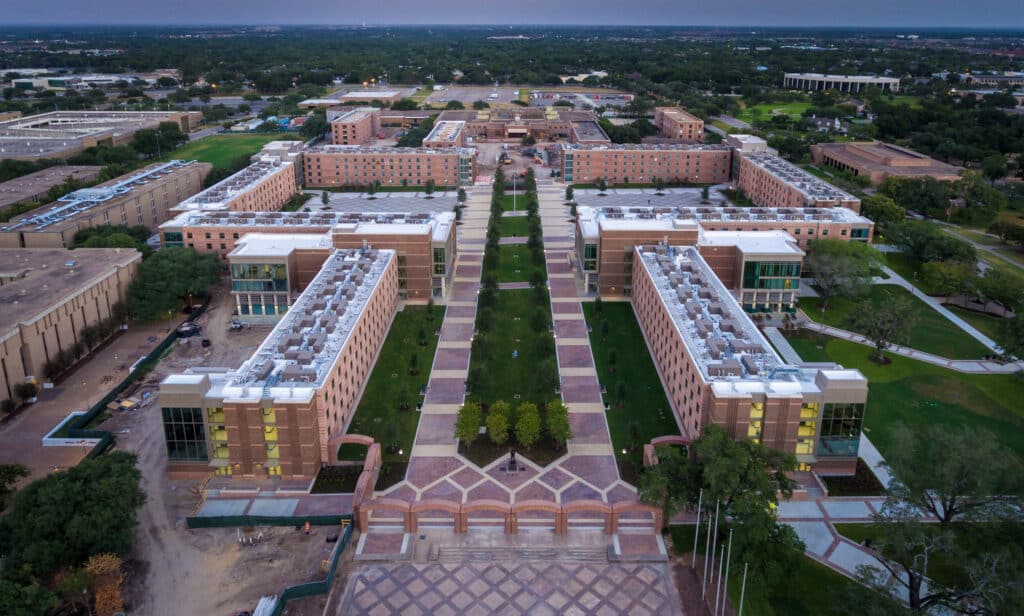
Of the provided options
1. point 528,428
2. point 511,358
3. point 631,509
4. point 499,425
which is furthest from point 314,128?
point 631,509

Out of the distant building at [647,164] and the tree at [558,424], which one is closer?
the tree at [558,424]

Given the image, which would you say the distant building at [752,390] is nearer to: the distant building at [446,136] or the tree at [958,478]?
the tree at [958,478]

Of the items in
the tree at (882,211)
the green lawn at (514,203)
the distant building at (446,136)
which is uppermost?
the distant building at (446,136)

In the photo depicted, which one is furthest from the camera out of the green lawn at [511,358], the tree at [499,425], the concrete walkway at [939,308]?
the concrete walkway at [939,308]

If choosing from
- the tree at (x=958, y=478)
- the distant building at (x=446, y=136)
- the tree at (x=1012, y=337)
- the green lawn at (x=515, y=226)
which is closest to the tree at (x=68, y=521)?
the tree at (x=958, y=478)

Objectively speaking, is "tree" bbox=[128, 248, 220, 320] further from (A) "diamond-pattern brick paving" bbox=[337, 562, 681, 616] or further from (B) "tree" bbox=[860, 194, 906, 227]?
(B) "tree" bbox=[860, 194, 906, 227]

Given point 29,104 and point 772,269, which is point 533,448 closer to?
point 772,269
